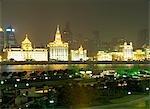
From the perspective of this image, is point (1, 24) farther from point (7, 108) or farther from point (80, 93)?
point (80, 93)

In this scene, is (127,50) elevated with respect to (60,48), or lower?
lower

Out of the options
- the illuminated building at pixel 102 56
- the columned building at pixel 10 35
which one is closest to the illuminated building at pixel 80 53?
the illuminated building at pixel 102 56

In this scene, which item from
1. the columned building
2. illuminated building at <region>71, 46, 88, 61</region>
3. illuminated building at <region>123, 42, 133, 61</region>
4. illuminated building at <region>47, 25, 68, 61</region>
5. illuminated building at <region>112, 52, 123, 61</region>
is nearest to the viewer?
the columned building

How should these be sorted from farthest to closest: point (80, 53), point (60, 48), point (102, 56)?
point (60, 48) < point (102, 56) < point (80, 53)

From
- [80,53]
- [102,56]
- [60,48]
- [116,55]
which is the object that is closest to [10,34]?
[80,53]

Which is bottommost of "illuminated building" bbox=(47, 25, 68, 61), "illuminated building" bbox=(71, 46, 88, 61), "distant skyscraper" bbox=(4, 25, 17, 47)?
"distant skyscraper" bbox=(4, 25, 17, 47)

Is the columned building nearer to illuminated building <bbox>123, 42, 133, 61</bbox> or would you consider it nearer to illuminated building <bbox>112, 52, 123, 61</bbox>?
illuminated building <bbox>123, 42, 133, 61</bbox>

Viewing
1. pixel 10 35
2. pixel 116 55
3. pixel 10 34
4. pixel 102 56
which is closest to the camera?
pixel 10 34

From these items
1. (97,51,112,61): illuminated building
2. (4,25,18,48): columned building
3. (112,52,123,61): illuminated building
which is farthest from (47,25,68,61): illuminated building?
(4,25,18,48): columned building

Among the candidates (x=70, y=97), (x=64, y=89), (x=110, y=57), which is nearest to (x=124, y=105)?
(x=70, y=97)

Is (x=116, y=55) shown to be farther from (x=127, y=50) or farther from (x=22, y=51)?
(x=22, y=51)

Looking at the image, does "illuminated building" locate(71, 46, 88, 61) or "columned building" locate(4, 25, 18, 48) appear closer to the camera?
"columned building" locate(4, 25, 18, 48)

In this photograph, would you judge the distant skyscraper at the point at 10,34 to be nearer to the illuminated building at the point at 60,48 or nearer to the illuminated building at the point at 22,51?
the illuminated building at the point at 22,51

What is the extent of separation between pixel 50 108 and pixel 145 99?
1.44 ft
